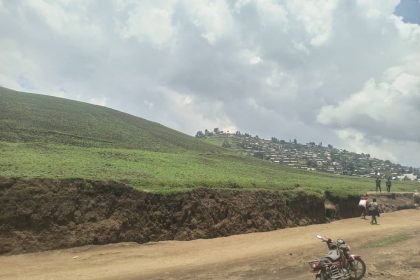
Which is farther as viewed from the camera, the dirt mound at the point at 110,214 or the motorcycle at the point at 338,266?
the dirt mound at the point at 110,214

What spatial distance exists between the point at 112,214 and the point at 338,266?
12257 mm

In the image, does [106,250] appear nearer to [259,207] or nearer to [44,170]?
[44,170]

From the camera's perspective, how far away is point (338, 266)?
609 inches

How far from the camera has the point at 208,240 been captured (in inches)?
1005

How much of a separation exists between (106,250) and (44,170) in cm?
607

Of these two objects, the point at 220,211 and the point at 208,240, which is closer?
the point at 208,240

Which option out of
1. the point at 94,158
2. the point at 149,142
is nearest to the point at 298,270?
the point at 94,158

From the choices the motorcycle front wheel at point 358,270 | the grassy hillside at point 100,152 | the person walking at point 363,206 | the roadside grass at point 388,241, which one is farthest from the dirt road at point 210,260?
the person walking at point 363,206

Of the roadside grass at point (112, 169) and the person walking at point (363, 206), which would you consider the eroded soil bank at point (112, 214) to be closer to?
the roadside grass at point (112, 169)

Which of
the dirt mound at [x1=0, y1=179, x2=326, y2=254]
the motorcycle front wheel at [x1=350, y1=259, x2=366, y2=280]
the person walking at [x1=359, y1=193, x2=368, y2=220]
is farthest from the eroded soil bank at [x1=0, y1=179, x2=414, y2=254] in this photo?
the motorcycle front wheel at [x1=350, y1=259, x2=366, y2=280]

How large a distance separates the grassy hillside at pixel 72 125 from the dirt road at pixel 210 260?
2138cm

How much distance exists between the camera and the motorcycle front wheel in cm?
1616

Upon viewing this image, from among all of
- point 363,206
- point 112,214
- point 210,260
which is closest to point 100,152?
point 112,214

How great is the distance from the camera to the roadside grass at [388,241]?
22.7 metres
